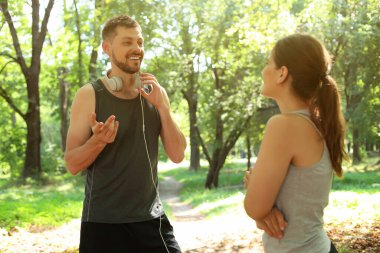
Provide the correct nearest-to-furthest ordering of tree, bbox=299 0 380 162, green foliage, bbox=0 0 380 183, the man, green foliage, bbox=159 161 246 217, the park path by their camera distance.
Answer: the man < the park path < green foliage, bbox=159 161 246 217 < tree, bbox=299 0 380 162 < green foliage, bbox=0 0 380 183

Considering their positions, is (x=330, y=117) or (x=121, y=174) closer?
(x=330, y=117)

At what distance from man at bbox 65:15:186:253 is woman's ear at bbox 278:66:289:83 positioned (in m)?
1.07

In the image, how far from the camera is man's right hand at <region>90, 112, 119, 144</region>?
8.75ft

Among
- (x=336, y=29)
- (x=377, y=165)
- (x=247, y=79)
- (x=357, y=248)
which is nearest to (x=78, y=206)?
(x=357, y=248)

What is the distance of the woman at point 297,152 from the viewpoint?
2.06m

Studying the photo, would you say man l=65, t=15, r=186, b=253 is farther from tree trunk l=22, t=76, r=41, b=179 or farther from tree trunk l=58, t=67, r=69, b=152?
tree trunk l=58, t=67, r=69, b=152

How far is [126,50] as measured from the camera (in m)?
3.16

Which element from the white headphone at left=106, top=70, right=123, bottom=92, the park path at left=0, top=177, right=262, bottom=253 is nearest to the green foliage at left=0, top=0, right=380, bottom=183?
the park path at left=0, top=177, right=262, bottom=253

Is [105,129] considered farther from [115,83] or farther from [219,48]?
[219,48]

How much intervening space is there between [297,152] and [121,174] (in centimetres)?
132

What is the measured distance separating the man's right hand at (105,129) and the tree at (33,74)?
18659 millimetres

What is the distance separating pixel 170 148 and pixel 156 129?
188 millimetres

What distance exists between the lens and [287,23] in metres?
15.8

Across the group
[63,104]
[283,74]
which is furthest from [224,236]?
[63,104]
